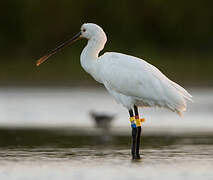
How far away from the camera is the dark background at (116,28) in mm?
37156

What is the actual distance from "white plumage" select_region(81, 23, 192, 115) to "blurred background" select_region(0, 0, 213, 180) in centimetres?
72

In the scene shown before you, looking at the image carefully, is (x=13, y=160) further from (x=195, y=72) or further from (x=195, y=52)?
(x=195, y=52)

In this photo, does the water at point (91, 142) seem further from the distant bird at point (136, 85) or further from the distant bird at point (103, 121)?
the distant bird at point (136, 85)

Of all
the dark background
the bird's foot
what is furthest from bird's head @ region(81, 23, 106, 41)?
the dark background

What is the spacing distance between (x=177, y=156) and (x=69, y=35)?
26.7 m

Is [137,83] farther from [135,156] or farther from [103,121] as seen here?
[103,121]

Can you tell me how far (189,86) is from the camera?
28.2 metres

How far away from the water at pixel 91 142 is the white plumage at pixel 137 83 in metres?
0.71

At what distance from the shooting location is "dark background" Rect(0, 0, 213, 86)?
37156mm

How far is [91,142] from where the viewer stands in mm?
14375

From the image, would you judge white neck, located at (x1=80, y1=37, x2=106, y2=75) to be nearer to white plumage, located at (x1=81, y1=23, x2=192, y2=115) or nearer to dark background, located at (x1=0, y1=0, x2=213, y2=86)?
white plumage, located at (x1=81, y1=23, x2=192, y2=115)

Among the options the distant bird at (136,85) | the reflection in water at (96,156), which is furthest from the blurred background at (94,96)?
the distant bird at (136,85)

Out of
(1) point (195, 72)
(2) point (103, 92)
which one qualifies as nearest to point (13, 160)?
(2) point (103, 92)

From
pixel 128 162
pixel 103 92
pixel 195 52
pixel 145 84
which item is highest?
pixel 195 52
